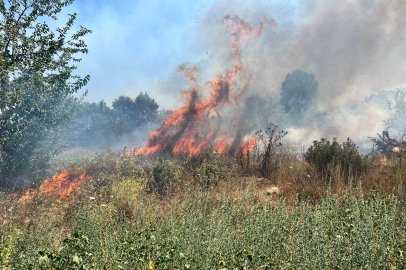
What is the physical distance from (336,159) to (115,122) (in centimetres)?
3768

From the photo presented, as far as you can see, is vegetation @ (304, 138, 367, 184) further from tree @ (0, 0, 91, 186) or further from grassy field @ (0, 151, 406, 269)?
tree @ (0, 0, 91, 186)

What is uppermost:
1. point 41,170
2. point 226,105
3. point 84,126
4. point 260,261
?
point 84,126

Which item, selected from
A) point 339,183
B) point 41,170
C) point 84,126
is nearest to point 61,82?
point 41,170

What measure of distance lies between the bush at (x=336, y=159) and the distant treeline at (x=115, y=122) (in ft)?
91.8

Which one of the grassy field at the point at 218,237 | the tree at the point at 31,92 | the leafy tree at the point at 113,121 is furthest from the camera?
the leafy tree at the point at 113,121

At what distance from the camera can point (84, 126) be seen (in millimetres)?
33906

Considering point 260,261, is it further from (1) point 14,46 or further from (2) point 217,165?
(1) point 14,46

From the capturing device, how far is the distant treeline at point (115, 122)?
33656mm

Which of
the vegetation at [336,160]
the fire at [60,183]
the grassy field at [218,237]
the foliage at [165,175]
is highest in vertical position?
the vegetation at [336,160]

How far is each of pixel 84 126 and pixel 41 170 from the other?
2614 centimetres

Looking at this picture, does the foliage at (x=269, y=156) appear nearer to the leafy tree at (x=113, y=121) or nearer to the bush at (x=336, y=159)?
the bush at (x=336, y=159)

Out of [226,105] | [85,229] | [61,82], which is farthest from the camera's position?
[226,105]

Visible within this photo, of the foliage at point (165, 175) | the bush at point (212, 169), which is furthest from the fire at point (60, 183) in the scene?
the bush at point (212, 169)

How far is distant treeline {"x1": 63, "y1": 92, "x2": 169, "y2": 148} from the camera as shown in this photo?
33656 millimetres
